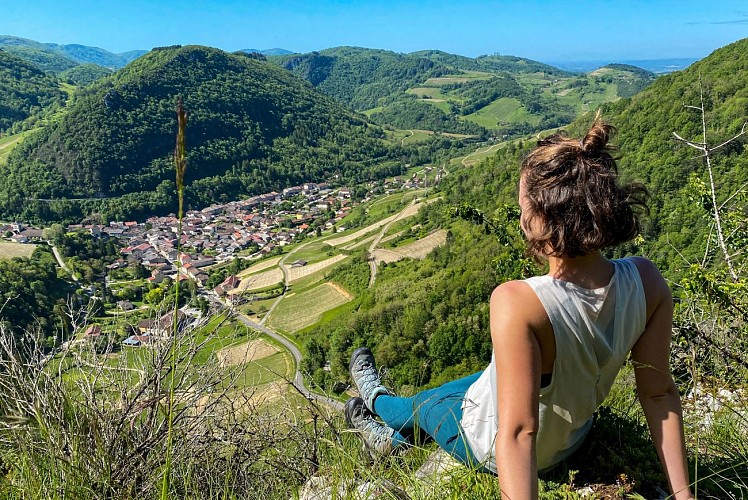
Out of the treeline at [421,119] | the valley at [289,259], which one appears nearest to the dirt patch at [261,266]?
the valley at [289,259]

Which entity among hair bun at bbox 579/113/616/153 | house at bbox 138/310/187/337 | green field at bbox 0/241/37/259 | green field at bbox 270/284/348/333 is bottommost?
green field at bbox 270/284/348/333

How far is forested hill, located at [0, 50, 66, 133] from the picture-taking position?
99375 mm

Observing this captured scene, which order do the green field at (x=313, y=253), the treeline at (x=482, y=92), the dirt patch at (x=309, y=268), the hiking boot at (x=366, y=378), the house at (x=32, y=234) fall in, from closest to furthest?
the hiking boot at (x=366, y=378)
the dirt patch at (x=309, y=268)
the green field at (x=313, y=253)
the house at (x=32, y=234)
the treeline at (x=482, y=92)

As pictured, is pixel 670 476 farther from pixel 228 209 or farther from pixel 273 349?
pixel 228 209

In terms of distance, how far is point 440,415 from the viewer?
6.28 feet

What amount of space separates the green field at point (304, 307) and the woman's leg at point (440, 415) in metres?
32.6

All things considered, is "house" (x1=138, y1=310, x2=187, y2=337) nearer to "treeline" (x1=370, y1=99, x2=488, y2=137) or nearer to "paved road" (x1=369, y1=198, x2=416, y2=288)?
"paved road" (x1=369, y1=198, x2=416, y2=288)

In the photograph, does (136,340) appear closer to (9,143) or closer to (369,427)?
(369,427)

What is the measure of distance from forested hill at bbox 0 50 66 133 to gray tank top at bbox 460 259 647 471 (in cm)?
12191

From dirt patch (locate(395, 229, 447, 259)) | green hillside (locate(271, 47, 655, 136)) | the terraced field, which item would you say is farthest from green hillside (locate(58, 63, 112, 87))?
dirt patch (locate(395, 229, 447, 259))

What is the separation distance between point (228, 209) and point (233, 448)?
76.0 metres

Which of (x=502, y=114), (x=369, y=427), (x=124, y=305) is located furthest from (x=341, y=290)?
(x=502, y=114)

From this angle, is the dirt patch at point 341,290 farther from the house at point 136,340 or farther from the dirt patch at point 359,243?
the house at point 136,340

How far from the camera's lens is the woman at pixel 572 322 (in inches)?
46.5
